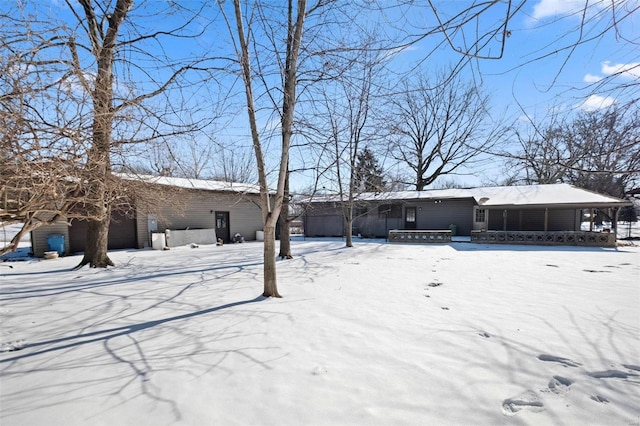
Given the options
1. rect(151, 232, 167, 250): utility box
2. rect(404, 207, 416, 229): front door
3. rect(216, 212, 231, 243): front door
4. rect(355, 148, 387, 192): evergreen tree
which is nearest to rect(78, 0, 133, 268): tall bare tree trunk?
rect(151, 232, 167, 250): utility box

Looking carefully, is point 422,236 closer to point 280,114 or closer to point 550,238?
point 550,238

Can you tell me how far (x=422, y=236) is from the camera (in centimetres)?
1728

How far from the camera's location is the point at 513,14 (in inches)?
88.0

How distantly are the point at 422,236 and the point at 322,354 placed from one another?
1522 centimetres

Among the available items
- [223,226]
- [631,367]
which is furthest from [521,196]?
[223,226]

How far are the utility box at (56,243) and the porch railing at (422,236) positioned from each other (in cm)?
1595

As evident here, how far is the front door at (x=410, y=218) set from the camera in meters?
20.9

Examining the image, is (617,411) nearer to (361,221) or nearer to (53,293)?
(53,293)

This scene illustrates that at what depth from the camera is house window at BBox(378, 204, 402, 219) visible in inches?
828

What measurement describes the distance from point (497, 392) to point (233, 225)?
1824cm

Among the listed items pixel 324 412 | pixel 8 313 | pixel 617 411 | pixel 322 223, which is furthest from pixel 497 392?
pixel 322 223

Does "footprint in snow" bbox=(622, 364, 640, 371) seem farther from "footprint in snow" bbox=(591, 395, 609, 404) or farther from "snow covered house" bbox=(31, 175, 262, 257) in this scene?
"snow covered house" bbox=(31, 175, 262, 257)

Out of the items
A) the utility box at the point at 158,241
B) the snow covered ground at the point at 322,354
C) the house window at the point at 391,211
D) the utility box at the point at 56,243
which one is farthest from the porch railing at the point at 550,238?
the utility box at the point at 56,243

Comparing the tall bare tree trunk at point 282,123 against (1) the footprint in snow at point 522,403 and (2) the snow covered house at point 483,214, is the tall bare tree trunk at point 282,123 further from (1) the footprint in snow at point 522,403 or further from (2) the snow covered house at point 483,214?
(2) the snow covered house at point 483,214
